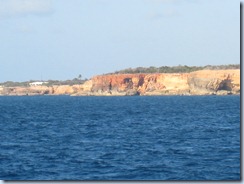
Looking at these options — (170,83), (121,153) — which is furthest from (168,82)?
(121,153)

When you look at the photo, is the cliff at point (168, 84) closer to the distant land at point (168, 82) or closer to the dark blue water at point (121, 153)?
the distant land at point (168, 82)

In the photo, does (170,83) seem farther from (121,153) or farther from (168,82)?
(121,153)

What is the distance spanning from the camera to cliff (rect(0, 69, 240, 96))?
462 feet

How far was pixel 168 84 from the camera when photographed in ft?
520

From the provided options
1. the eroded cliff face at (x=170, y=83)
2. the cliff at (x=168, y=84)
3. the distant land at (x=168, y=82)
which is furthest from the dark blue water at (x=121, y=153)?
the distant land at (x=168, y=82)

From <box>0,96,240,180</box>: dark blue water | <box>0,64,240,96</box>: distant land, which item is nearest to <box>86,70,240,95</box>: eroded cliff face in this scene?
<box>0,64,240,96</box>: distant land

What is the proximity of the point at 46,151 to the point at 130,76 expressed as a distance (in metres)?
136

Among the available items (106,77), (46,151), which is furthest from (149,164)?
(106,77)

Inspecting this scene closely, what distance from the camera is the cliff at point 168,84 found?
462 feet

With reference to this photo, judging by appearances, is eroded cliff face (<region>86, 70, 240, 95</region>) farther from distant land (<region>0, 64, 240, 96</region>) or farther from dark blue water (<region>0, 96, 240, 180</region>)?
dark blue water (<region>0, 96, 240, 180</region>)

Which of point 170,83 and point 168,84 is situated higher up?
point 170,83

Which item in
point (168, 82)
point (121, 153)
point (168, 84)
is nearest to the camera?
point (121, 153)

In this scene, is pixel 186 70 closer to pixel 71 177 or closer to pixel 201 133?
pixel 201 133

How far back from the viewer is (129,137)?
117 feet
